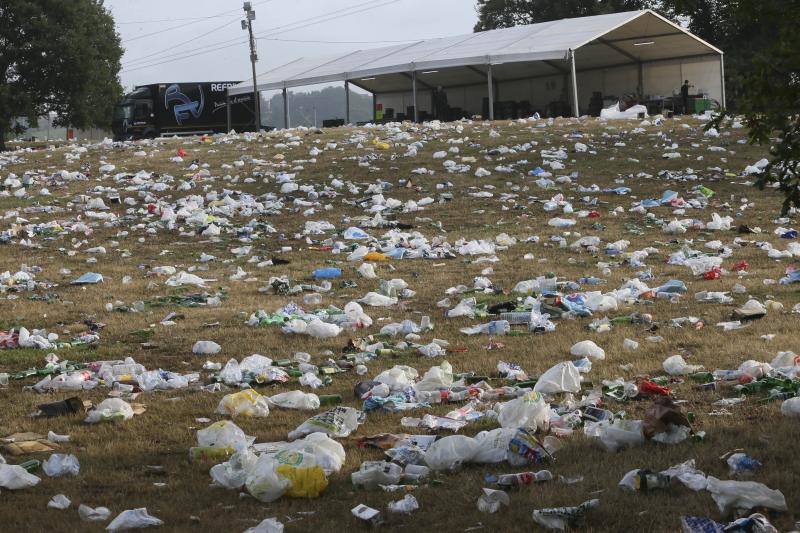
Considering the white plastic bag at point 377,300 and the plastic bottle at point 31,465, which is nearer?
the plastic bottle at point 31,465

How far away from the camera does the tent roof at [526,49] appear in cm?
2475

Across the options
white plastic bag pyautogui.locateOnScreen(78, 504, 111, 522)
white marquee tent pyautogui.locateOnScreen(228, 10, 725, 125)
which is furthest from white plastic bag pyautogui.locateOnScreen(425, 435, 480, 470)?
white marquee tent pyautogui.locateOnScreen(228, 10, 725, 125)

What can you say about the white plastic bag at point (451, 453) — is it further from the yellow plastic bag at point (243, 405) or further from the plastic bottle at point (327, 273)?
the plastic bottle at point (327, 273)

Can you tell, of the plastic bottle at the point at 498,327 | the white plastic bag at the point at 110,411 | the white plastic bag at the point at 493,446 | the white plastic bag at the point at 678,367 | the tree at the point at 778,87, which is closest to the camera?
the tree at the point at 778,87

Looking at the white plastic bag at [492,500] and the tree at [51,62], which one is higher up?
the tree at [51,62]

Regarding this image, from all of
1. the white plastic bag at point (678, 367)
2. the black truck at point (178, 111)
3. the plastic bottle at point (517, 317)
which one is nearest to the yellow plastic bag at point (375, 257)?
the plastic bottle at point (517, 317)

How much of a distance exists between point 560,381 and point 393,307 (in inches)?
118

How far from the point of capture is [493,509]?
3.55 metres

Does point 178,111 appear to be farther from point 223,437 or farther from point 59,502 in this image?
point 59,502

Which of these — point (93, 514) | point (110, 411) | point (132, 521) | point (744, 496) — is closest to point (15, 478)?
point (93, 514)

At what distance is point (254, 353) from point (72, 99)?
3012cm

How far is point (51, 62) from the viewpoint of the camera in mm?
33000

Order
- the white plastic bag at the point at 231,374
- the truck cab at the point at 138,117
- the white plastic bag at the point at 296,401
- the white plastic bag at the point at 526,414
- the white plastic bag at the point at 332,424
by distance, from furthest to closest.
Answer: the truck cab at the point at 138,117, the white plastic bag at the point at 231,374, the white plastic bag at the point at 296,401, the white plastic bag at the point at 332,424, the white plastic bag at the point at 526,414

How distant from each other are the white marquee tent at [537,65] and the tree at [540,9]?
11322mm
